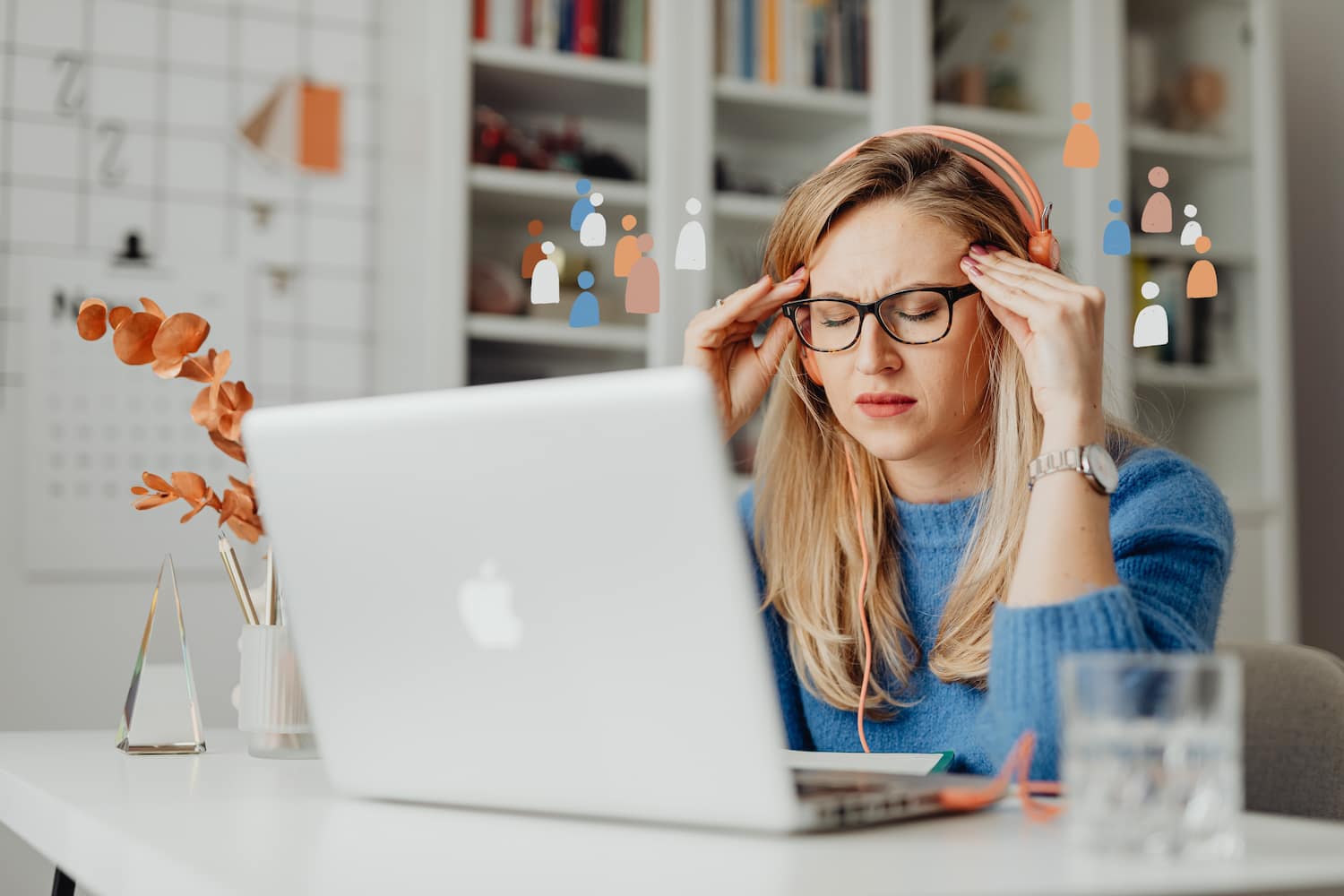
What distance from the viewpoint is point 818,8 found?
2902 mm

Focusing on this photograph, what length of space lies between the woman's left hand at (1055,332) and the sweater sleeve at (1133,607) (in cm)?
14

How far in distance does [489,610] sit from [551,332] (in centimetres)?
196

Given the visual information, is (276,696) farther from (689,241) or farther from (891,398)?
(689,241)

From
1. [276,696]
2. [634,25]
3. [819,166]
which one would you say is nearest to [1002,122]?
[819,166]

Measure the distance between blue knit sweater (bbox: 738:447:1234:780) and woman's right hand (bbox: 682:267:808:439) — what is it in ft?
0.47

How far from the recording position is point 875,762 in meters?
1.07

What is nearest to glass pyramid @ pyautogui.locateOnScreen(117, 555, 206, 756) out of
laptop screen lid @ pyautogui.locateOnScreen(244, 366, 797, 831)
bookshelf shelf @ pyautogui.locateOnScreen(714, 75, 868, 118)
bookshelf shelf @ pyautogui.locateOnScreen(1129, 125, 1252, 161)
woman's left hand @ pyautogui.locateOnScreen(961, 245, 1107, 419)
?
laptop screen lid @ pyautogui.locateOnScreen(244, 366, 797, 831)

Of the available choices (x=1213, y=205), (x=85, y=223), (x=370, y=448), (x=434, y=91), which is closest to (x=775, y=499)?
(x=370, y=448)

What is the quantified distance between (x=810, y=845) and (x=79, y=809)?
1.62ft

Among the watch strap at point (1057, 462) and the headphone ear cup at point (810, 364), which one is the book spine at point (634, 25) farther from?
the watch strap at point (1057, 462)

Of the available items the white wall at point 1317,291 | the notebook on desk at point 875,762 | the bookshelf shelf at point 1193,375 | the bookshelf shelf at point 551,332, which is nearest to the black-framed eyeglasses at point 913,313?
the notebook on desk at point 875,762

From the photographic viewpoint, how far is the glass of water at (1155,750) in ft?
2.02

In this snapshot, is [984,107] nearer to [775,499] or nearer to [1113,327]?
[1113,327]

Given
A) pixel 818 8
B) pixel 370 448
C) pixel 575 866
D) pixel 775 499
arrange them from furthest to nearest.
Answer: pixel 818 8 → pixel 775 499 → pixel 370 448 → pixel 575 866
